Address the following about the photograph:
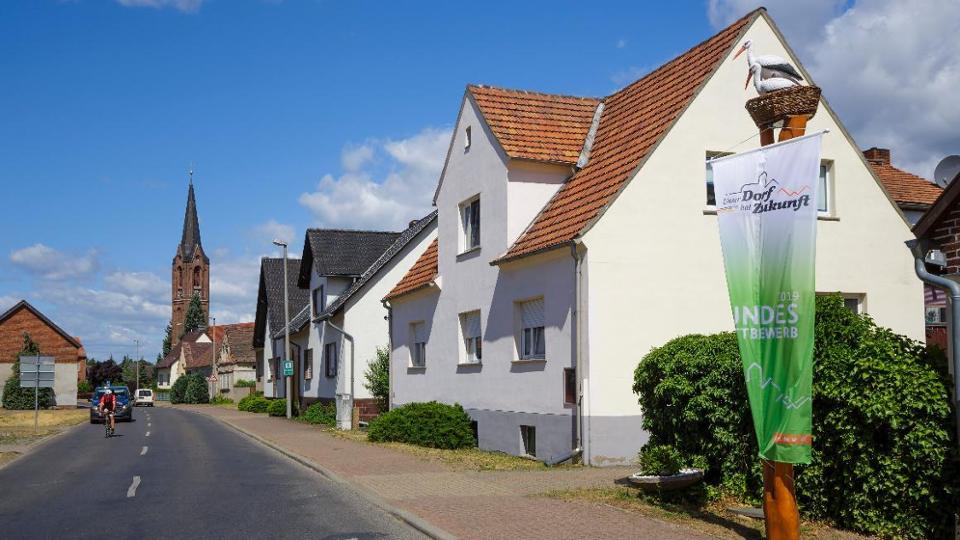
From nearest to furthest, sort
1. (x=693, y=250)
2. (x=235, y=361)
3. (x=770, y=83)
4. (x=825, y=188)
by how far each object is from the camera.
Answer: (x=770, y=83) → (x=693, y=250) → (x=825, y=188) → (x=235, y=361)

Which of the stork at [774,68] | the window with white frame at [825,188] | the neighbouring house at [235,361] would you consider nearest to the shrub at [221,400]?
the neighbouring house at [235,361]

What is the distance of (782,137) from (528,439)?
11115 mm

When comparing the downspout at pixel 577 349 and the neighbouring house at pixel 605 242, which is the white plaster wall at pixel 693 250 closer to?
the neighbouring house at pixel 605 242

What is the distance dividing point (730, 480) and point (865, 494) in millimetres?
2302

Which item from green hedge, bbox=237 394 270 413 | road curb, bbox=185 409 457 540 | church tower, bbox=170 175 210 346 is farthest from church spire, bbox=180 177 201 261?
road curb, bbox=185 409 457 540

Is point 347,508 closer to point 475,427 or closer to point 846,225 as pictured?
point 475,427

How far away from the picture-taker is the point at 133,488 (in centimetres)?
1441

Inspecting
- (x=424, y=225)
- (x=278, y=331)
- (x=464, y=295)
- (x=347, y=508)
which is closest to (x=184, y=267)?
(x=278, y=331)

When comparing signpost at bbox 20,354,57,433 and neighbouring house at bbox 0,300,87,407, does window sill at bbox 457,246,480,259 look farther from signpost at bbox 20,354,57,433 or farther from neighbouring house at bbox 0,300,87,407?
neighbouring house at bbox 0,300,87,407

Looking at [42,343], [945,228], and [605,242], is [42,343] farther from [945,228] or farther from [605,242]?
[945,228]

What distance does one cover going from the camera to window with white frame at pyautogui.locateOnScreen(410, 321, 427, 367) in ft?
81.4

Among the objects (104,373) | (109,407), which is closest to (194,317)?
(104,373)

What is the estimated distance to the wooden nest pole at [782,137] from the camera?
817cm

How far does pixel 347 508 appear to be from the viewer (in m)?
11.9
